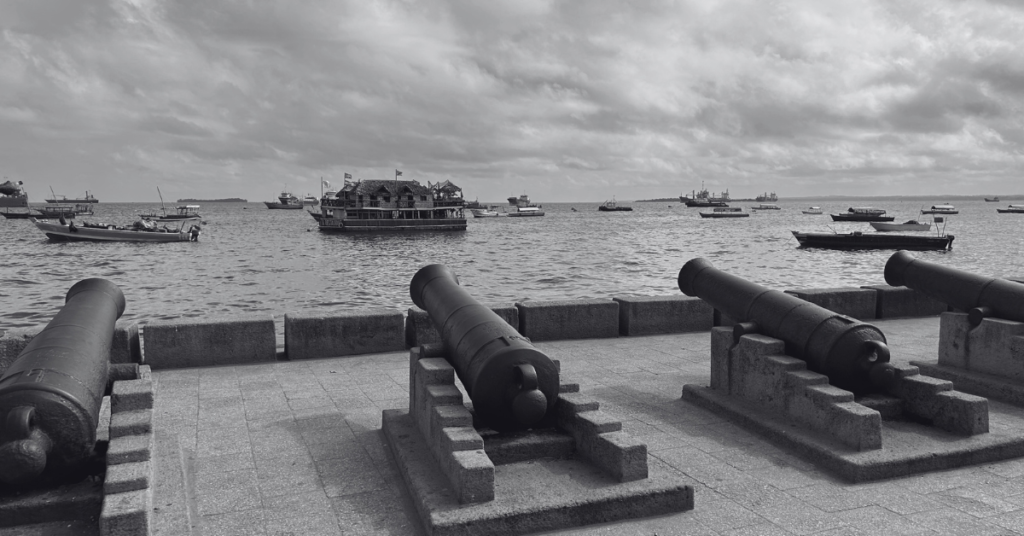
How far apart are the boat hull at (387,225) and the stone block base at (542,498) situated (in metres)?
77.0

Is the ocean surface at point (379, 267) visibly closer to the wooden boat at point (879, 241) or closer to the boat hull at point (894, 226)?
the wooden boat at point (879, 241)

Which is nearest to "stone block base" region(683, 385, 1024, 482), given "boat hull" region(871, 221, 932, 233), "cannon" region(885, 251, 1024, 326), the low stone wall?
"cannon" region(885, 251, 1024, 326)

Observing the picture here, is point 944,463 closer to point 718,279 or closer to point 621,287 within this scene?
point 718,279

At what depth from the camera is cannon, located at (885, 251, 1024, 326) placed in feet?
22.8

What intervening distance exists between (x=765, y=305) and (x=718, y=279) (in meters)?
0.69

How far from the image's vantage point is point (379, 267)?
156 feet

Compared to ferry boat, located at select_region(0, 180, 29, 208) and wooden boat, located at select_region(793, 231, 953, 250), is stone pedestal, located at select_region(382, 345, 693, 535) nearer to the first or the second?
wooden boat, located at select_region(793, 231, 953, 250)

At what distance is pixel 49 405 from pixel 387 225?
255 feet

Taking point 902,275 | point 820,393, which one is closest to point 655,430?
point 820,393

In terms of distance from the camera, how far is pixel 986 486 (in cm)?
473

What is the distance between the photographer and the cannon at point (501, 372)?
4.64 meters

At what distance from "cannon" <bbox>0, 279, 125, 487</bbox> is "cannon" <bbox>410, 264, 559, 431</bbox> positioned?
7.04 feet

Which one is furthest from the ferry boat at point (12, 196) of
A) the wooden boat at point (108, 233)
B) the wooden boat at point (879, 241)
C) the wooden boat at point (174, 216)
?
the wooden boat at point (879, 241)

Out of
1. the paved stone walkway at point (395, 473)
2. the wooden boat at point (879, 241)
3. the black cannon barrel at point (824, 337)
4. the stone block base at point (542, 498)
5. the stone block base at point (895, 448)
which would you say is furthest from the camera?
the wooden boat at point (879, 241)
